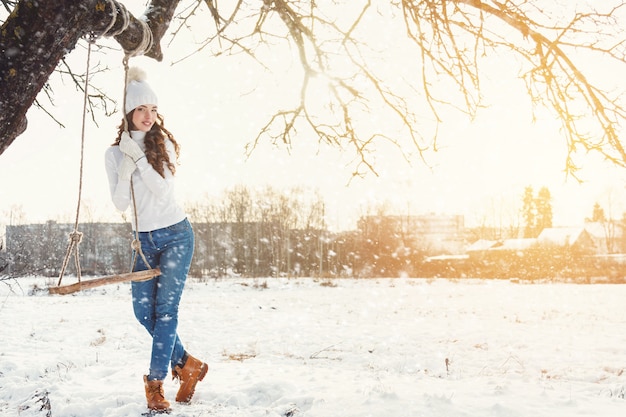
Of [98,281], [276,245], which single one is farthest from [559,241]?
[98,281]

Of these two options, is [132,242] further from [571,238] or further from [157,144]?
[571,238]

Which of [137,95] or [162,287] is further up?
[137,95]

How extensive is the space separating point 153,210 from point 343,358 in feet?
16.4

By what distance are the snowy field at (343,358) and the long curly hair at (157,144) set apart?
1.50 m

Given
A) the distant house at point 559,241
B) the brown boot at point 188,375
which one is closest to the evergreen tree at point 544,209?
the distant house at point 559,241

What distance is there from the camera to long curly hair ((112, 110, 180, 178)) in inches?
112

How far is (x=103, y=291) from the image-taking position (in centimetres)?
2195

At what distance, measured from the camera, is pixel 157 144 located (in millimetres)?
2887

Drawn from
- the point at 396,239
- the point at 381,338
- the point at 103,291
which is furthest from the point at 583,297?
the point at 396,239

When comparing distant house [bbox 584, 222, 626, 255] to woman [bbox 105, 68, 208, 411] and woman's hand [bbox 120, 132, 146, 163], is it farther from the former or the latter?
woman's hand [bbox 120, 132, 146, 163]

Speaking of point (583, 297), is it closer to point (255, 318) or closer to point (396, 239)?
point (255, 318)

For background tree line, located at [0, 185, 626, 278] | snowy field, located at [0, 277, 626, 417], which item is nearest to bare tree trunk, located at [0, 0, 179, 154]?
snowy field, located at [0, 277, 626, 417]

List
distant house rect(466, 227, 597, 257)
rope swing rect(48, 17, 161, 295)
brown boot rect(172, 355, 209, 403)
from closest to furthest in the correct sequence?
rope swing rect(48, 17, 161, 295)
brown boot rect(172, 355, 209, 403)
distant house rect(466, 227, 597, 257)

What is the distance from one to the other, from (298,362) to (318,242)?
41216mm
